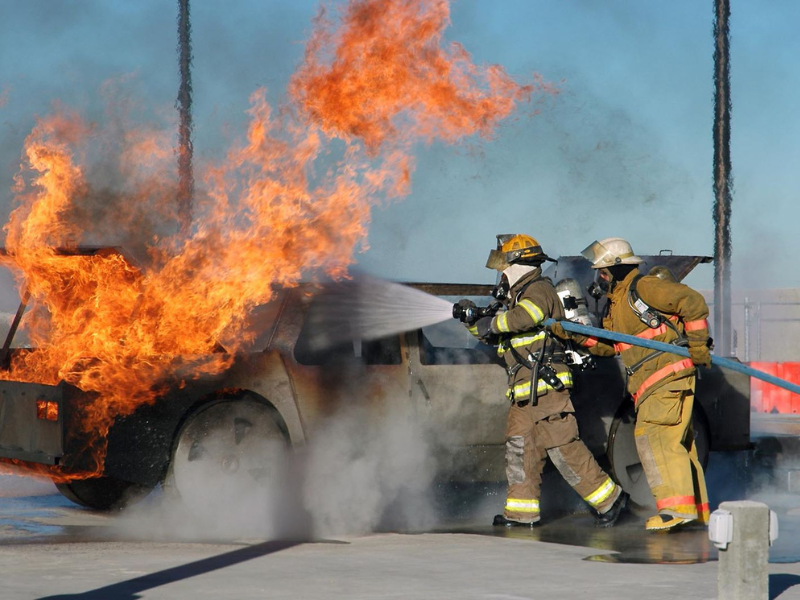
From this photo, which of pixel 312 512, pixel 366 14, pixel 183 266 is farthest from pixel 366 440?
pixel 366 14

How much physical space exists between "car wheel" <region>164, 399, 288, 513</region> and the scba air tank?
2302mm

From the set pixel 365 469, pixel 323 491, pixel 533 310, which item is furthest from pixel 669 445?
pixel 323 491

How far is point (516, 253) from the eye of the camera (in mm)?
8219

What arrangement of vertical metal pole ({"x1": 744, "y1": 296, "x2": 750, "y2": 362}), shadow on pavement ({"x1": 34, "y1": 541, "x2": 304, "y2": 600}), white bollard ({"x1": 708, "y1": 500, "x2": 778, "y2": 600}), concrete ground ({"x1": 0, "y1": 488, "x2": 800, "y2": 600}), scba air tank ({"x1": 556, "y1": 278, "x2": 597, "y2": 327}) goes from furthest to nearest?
1. vertical metal pole ({"x1": 744, "y1": 296, "x2": 750, "y2": 362})
2. scba air tank ({"x1": 556, "y1": 278, "x2": 597, "y2": 327})
3. concrete ground ({"x1": 0, "y1": 488, "x2": 800, "y2": 600})
4. shadow on pavement ({"x1": 34, "y1": 541, "x2": 304, "y2": 600})
5. white bollard ({"x1": 708, "y1": 500, "x2": 778, "y2": 600})

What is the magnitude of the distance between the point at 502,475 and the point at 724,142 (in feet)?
29.9

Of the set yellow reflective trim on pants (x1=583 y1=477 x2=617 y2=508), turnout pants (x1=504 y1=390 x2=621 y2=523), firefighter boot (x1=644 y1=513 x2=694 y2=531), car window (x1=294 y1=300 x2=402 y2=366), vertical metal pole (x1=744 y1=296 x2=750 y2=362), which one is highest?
vertical metal pole (x1=744 y1=296 x2=750 y2=362)

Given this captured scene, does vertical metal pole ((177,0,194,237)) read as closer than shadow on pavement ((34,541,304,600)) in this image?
No

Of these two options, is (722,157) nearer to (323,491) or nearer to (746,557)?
(323,491)

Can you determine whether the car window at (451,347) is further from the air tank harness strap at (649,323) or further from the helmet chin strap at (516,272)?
the air tank harness strap at (649,323)

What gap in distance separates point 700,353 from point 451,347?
1.77 metres

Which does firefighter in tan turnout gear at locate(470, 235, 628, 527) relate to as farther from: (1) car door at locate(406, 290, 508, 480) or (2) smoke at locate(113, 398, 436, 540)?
(2) smoke at locate(113, 398, 436, 540)

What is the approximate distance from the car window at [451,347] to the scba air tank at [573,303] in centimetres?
63

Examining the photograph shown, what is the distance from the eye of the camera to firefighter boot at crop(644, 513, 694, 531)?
7.97 m

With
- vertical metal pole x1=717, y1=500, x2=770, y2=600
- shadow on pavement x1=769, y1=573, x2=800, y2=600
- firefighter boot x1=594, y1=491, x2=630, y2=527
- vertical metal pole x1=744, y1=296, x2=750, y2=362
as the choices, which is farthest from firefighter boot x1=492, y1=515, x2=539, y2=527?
vertical metal pole x1=744, y1=296, x2=750, y2=362
